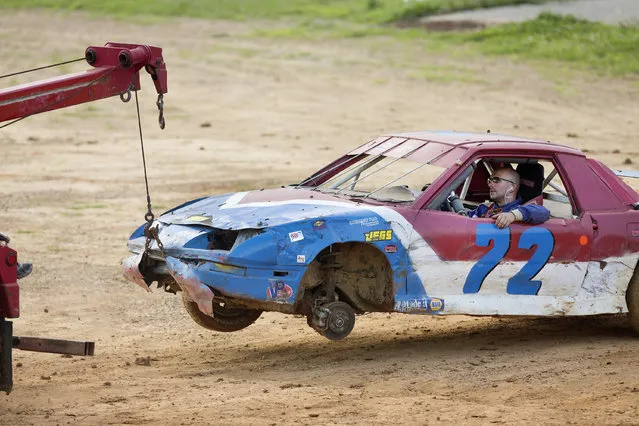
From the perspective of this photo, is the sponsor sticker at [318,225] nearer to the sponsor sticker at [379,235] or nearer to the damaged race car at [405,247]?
the damaged race car at [405,247]

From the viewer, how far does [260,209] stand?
31.8 feet

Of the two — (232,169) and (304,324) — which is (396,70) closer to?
(232,169)

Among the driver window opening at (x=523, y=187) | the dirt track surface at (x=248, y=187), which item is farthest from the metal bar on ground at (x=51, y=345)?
the driver window opening at (x=523, y=187)

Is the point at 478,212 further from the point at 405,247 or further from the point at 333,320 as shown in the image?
the point at 333,320

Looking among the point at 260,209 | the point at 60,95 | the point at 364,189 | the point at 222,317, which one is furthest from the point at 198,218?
the point at 364,189

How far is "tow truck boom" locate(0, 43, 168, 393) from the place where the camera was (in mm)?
8203

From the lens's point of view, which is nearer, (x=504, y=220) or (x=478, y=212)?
(x=504, y=220)

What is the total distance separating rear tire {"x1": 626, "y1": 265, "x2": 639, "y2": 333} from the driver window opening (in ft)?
2.43

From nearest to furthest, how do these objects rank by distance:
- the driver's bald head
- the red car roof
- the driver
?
the driver → the red car roof → the driver's bald head

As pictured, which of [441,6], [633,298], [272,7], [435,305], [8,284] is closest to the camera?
[8,284]

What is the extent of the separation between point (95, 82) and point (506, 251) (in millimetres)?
3417

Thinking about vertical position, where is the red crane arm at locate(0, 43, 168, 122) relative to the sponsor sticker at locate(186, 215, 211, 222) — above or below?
above

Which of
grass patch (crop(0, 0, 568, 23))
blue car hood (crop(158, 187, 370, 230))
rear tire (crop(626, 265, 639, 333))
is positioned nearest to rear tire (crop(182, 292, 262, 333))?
blue car hood (crop(158, 187, 370, 230))

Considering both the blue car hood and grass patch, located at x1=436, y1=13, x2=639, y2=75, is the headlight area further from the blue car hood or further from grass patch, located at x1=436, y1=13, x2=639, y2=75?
grass patch, located at x1=436, y1=13, x2=639, y2=75
